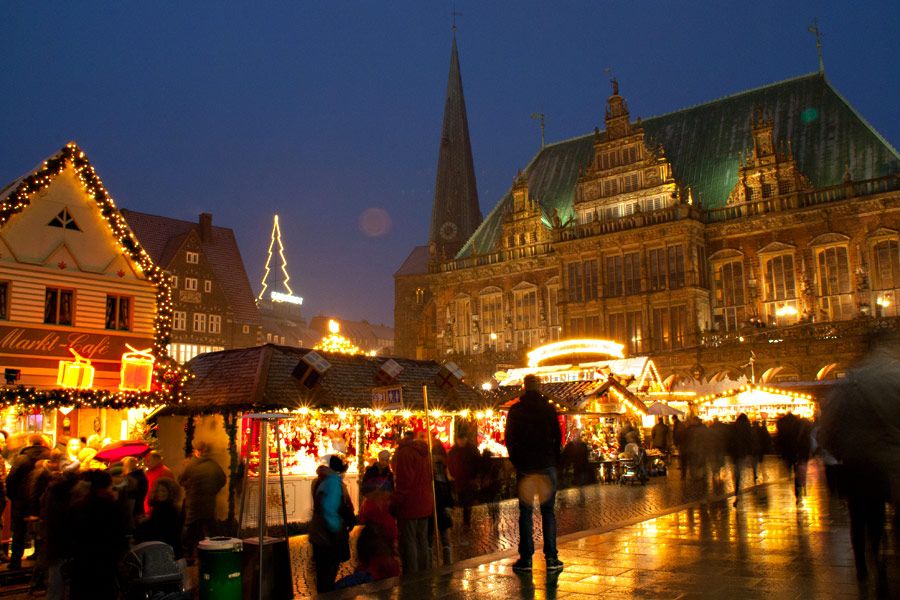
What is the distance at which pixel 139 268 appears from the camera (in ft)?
Result: 58.1

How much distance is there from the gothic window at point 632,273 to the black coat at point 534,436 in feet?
102

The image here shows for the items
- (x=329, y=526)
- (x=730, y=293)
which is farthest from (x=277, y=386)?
(x=730, y=293)

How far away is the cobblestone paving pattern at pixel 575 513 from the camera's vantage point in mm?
10906

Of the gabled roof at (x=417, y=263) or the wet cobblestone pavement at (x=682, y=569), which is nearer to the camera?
the wet cobblestone pavement at (x=682, y=569)

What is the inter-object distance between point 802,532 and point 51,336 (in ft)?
46.0

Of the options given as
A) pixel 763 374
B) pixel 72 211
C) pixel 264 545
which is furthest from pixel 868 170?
pixel 264 545

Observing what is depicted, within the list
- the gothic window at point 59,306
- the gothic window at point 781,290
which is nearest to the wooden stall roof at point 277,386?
the gothic window at point 59,306

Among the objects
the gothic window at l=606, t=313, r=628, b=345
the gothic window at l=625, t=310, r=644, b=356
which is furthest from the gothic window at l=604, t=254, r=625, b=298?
the gothic window at l=625, t=310, r=644, b=356

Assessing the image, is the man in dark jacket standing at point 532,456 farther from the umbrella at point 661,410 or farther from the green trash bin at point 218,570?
the umbrella at point 661,410

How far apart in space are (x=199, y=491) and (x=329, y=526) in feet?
11.8

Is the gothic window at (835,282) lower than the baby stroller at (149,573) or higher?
higher

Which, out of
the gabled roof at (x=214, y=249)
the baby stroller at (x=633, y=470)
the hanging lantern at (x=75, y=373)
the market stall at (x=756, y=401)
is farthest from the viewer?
the gabled roof at (x=214, y=249)

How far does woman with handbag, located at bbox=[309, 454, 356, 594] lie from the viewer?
795cm

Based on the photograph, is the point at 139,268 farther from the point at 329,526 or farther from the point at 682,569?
the point at 682,569
